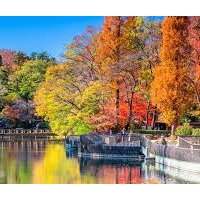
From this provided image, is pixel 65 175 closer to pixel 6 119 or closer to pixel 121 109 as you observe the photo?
pixel 121 109

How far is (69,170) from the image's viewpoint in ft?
78.4

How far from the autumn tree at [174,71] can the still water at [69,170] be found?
2.14 meters

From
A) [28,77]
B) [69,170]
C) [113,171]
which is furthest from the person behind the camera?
[28,77]

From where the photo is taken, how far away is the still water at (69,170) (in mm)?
21419

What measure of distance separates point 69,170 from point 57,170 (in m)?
0.39

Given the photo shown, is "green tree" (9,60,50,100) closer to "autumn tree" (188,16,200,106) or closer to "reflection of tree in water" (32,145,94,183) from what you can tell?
"reflection of tree in water" (32,145,94,183)

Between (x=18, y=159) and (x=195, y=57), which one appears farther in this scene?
(x=18, y=159)

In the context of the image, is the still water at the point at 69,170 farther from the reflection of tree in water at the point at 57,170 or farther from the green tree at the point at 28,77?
the green tree at the point at 28,77

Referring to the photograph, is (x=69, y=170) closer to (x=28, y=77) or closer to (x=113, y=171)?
(x=113, y=171)

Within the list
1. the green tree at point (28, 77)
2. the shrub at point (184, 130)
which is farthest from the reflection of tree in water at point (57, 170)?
the green tree at point (28, 77)

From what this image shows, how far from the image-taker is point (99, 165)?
24781 millimetres

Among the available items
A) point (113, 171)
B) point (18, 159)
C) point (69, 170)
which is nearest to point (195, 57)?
point (113, 171)

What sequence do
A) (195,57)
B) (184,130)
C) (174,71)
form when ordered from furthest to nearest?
1. (195,57)
2. (174,71)
3. (184,130)
